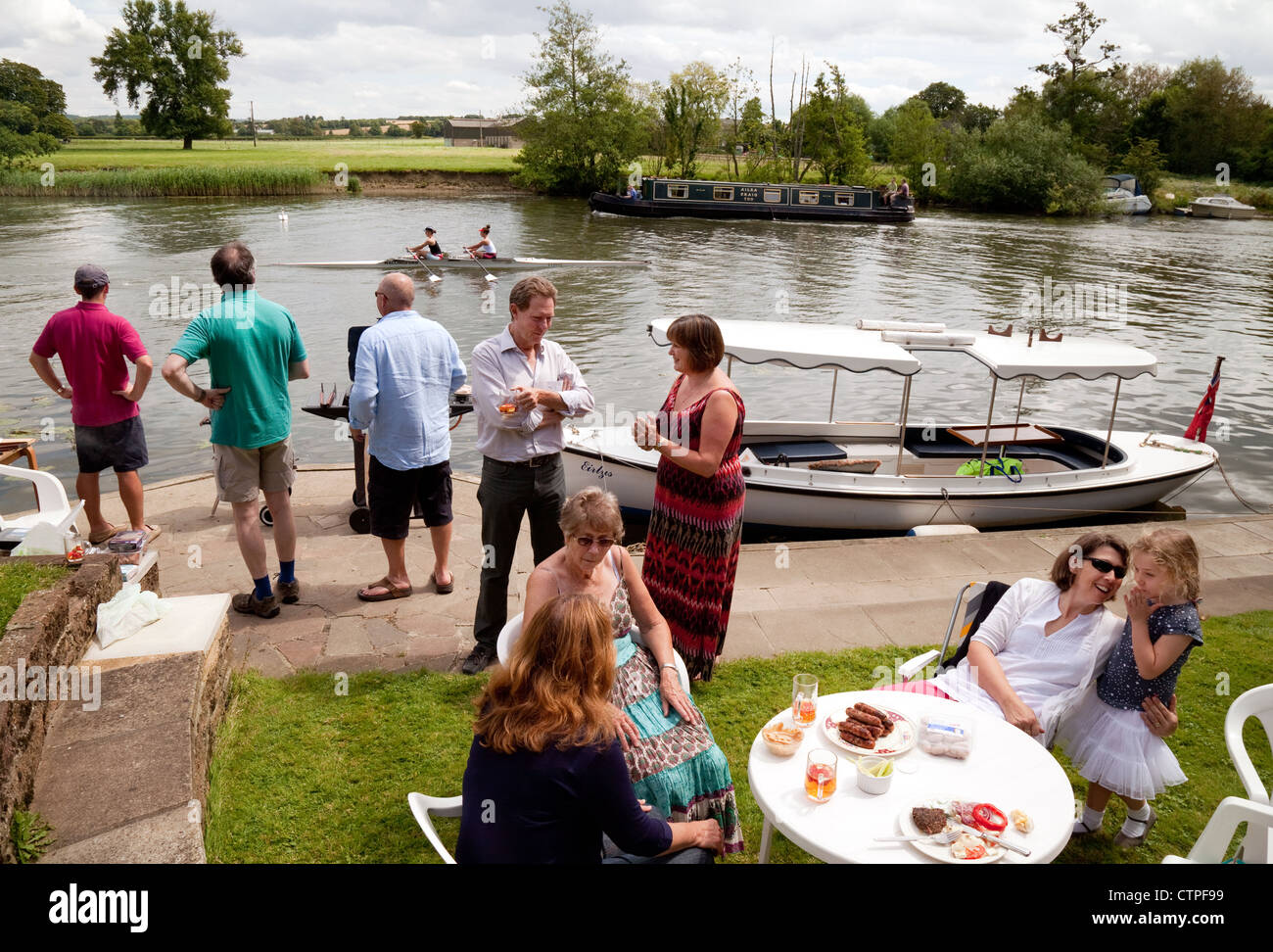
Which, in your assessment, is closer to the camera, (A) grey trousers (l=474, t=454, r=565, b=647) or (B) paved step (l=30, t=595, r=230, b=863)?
(B) paved step (l=30, t=595, r=230, b=863)

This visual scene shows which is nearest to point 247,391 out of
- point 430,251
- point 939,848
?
point 939,848

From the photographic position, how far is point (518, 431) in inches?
178

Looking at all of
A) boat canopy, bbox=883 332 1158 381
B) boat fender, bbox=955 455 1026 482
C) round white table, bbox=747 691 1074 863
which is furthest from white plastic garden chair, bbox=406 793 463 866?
boat fender, bbox=955 455 1026 482

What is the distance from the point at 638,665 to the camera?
11.1 ft

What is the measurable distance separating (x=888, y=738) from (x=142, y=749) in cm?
285

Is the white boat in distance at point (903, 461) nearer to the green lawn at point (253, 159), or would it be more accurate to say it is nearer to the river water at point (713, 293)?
the river water at point (713, 293)

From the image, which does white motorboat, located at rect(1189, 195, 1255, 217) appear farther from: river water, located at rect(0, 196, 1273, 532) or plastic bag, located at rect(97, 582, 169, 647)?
plastic bag, located at rect(97, 582, 169, 647)

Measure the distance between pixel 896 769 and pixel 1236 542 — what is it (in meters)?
5.93

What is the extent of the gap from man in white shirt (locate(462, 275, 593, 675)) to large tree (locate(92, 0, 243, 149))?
75974mm

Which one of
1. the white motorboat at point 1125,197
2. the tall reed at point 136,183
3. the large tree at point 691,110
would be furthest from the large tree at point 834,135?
the tall reed at point 136,183

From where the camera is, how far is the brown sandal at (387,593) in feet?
18.0

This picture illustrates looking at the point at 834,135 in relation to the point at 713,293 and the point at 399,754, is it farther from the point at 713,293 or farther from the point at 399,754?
the point at 399,754

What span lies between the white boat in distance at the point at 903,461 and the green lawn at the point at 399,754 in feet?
11.1

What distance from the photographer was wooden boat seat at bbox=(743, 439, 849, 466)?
8875mm
